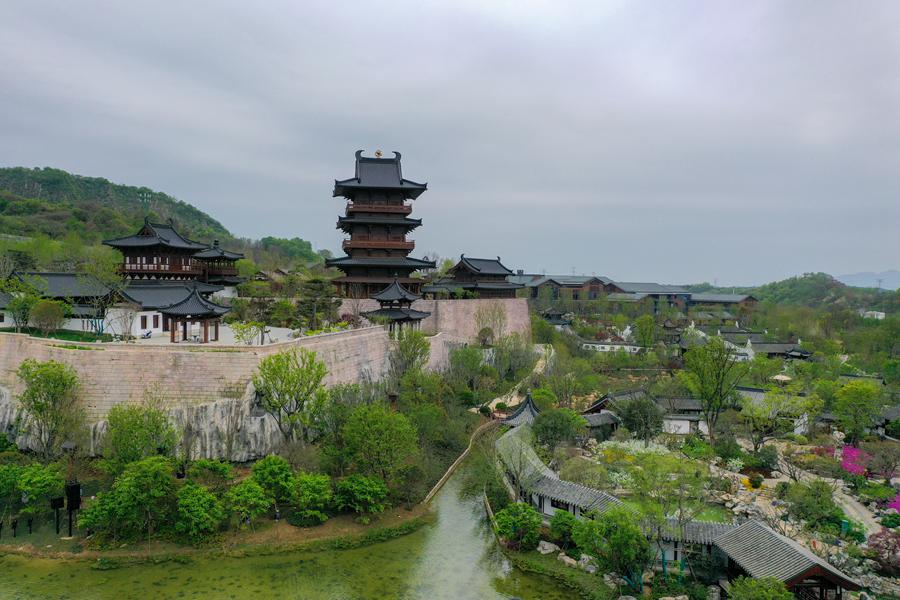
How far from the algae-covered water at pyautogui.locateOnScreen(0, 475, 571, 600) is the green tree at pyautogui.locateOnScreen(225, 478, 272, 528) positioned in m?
1.42

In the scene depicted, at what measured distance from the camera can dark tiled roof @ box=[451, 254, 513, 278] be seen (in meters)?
44.0

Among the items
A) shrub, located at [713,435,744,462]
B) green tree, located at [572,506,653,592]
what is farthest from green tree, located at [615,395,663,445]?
green tree, located at [572,506,653,592]

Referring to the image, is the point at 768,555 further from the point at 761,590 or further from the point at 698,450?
the point at 698,450

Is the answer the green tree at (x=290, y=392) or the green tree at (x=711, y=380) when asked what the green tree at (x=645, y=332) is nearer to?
the green tree at (x=711, y=380)

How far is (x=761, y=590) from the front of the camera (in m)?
11.9

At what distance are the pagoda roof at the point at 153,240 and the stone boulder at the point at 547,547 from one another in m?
26.9

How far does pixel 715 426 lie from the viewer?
2758cm

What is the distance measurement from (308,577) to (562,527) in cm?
761

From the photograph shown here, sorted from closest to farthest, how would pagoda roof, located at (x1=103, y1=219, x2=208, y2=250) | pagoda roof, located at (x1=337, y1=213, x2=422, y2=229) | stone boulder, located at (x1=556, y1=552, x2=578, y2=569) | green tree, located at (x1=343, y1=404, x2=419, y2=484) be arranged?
stone boulder, located at (x1=556, y1=552, x2=578, y2=569), green tree, located at (x1=343, y1=404, x2=419, y2=484), pagoda roof, located at (x1=103, y1=219, x2=208, y2=250), pagoda roof, located at (x1=337, y1=213, x2=422, y2=229)

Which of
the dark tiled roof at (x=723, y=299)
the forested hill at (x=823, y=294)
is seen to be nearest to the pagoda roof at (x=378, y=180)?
the dark tiled roof at (x=723, y=299)

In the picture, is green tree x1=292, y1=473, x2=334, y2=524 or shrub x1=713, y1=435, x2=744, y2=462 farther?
shrub x1=713, y1=435, x2=744, y2=462

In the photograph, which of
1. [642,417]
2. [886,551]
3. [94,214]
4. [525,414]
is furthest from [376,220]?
[94,214]

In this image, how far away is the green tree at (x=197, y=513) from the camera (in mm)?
17156

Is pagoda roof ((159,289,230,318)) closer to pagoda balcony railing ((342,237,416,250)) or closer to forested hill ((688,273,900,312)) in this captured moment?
pagoda balcony railing ((342,237,416,250))
